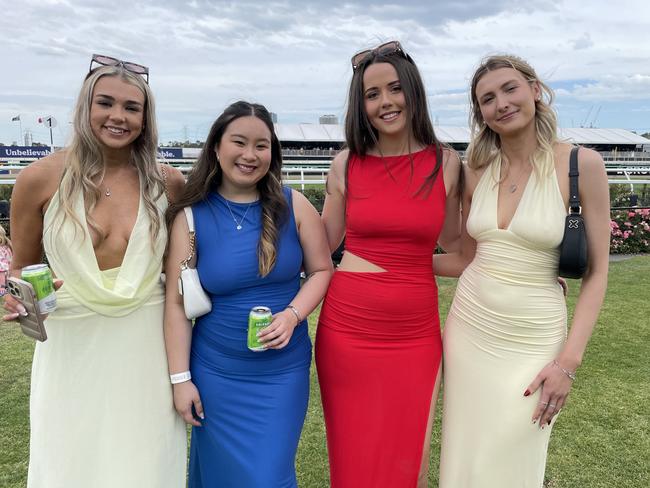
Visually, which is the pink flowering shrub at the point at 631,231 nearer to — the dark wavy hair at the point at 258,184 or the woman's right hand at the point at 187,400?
the dark wavy hair at the point at 258,184

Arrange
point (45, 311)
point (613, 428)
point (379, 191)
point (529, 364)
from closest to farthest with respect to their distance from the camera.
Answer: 1. point (45, 311)
2. point (529, 364)
3. point (379, 191)
4. point (613, 428)

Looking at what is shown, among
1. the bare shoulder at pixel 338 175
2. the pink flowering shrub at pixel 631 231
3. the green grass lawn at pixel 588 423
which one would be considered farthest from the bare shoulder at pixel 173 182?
the pink flowering shrub at pixel 631 231

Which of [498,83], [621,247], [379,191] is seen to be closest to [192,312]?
[379,191]

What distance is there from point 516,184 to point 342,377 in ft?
4.03

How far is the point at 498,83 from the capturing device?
7.68 feet

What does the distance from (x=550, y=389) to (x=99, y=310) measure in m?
1.92

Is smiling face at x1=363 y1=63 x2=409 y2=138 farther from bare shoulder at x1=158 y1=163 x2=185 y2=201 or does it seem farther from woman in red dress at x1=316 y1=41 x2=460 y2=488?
bare shoulder at x1=158 y1=163 x2=185 y2=201

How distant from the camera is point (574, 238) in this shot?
83.4 inches

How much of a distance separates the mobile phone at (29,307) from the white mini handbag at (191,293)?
55 cm

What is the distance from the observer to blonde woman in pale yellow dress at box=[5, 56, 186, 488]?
7.23 ft

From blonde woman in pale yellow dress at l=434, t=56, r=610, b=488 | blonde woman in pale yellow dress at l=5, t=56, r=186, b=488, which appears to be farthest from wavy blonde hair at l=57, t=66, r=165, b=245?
blonde woman in pale yellow dress at l=434, t=56, r=610, b=488

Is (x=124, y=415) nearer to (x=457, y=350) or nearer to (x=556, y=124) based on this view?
(x=457, y=350)

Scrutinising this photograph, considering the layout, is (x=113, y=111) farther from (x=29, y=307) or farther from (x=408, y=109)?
(x=408, y=109)

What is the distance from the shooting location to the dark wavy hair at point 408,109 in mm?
2527
